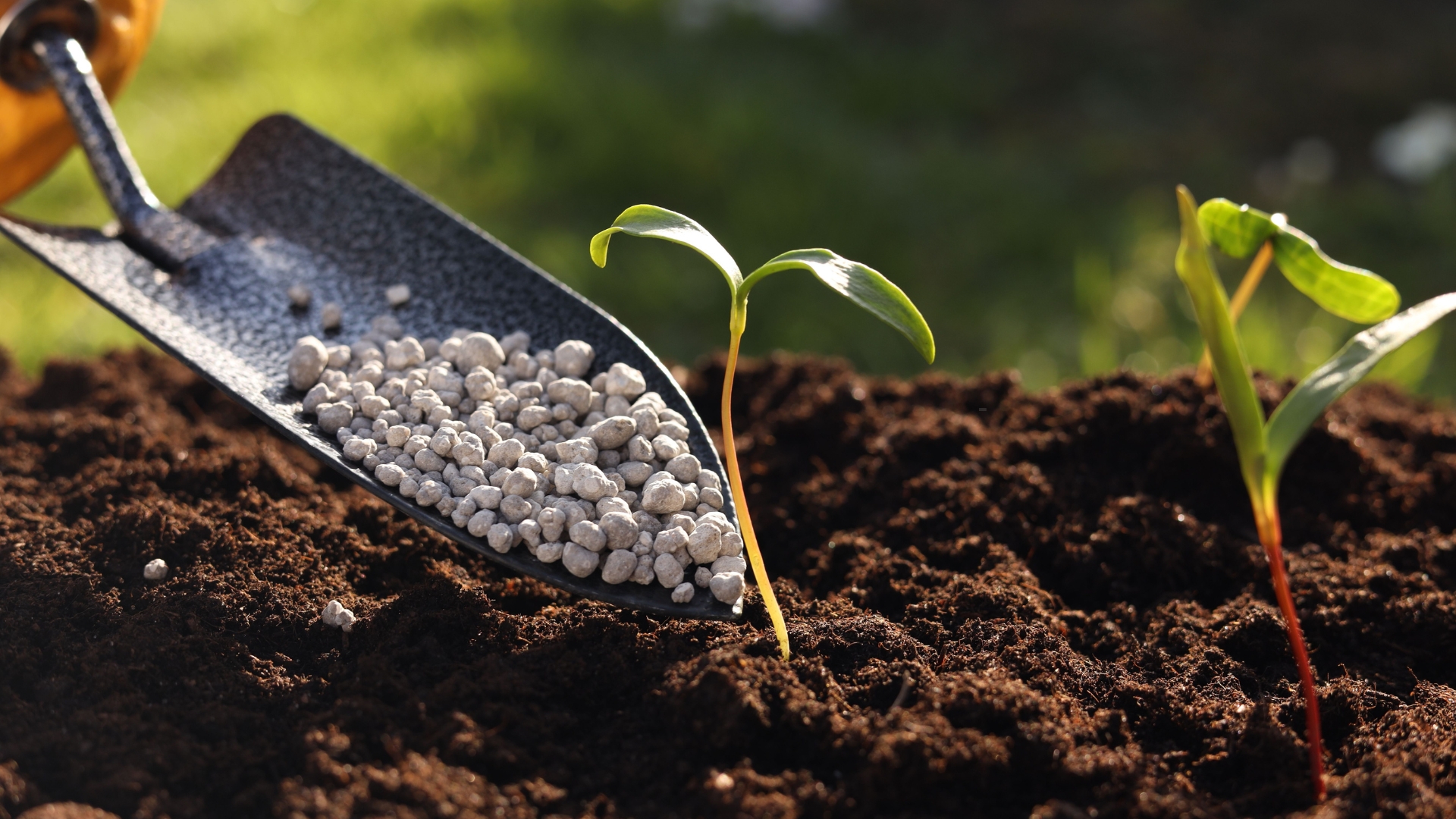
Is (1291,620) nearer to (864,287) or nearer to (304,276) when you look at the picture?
(864,287)

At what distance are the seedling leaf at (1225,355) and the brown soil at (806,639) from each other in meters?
0.31

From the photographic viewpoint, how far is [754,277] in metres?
0.92

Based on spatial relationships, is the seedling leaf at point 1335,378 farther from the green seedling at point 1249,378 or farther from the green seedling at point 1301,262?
the green seedling at point 1301,262

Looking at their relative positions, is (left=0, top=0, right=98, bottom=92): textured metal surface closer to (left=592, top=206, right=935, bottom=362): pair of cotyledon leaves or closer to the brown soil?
the brown soil

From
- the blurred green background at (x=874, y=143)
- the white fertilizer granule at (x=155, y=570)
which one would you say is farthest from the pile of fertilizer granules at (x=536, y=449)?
the blurred green background at (x=874, y=143)

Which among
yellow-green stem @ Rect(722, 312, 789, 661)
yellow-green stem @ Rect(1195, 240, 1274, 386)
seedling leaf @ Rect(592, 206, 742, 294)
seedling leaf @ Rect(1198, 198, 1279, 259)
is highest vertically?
yellow-green stem @ Rect(1195, 240, 1274, 386)

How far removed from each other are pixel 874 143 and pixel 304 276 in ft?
6.38

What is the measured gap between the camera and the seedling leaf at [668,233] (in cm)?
93

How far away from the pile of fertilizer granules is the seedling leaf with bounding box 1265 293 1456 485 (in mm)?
514

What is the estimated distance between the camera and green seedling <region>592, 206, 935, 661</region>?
899mm

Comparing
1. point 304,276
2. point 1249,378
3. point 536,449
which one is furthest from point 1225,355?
point 304,276

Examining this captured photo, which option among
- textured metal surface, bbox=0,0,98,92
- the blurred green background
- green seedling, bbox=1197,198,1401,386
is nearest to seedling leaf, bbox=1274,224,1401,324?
green seedling, bbox=1197,198,1401,386

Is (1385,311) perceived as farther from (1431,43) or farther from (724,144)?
(1431,43)

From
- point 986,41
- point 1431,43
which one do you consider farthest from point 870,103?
point 1431,43
